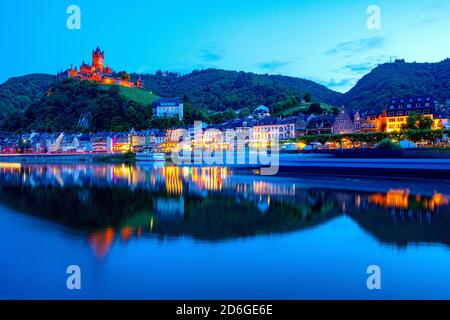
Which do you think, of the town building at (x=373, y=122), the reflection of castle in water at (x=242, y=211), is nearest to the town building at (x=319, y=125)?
the town building at (x=373, y=122)

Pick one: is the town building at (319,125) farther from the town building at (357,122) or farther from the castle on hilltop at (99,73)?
the castle on hilltop at (99,73)

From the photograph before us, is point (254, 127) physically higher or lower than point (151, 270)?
higher

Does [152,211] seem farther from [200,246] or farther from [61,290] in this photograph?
[61,290]

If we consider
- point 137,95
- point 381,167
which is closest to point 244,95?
point 137,95

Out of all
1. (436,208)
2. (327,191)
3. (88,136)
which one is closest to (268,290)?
(436,208)
